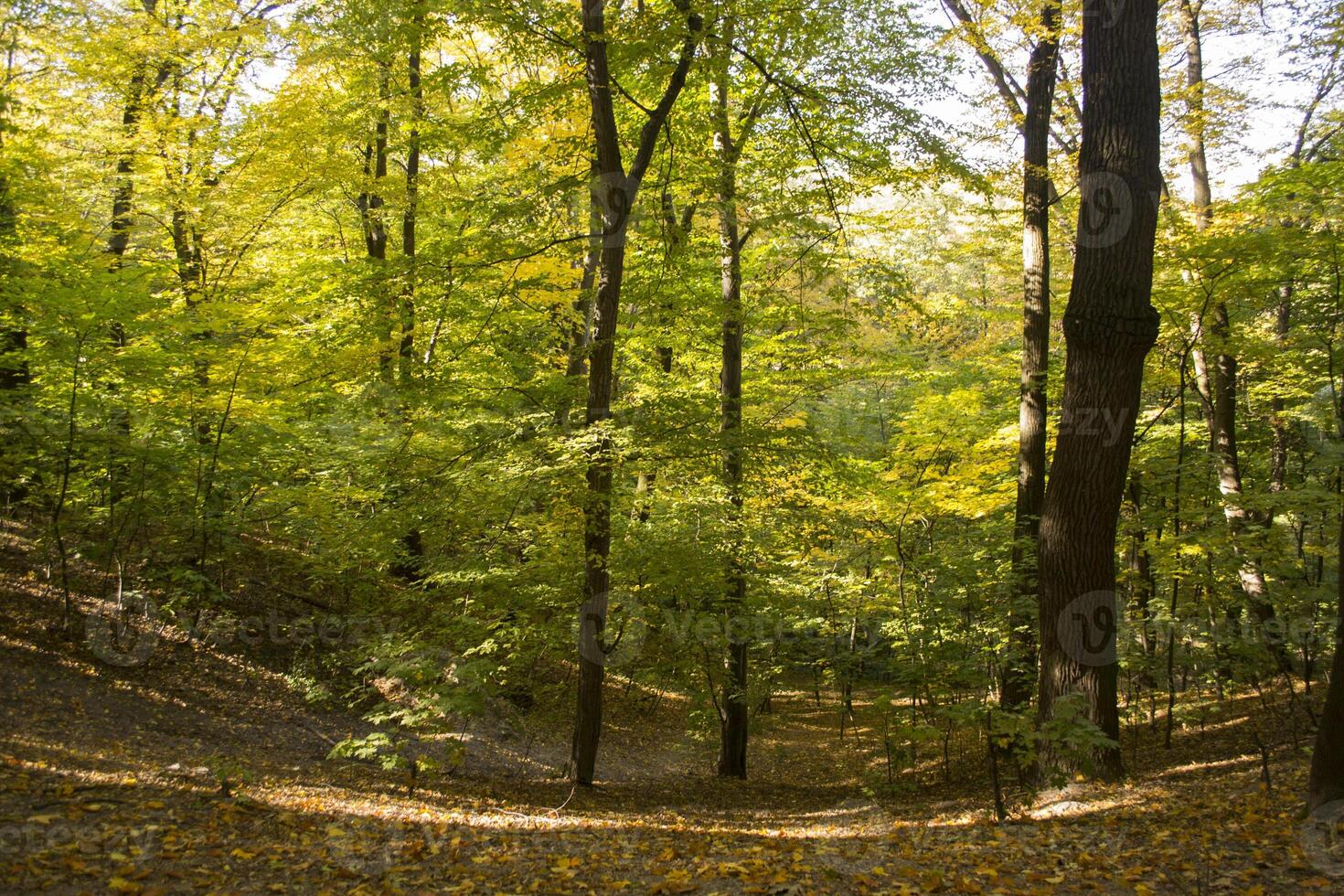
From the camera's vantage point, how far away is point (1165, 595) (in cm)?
1409

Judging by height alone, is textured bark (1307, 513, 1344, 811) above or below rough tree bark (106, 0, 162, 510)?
below

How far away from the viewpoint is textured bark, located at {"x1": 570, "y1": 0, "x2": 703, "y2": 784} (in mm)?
7227

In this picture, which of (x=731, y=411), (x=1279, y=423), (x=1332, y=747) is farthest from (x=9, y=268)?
(x=1279, y=423)

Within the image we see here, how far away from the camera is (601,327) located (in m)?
A: 7.50

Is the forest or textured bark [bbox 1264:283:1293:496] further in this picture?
textured bark [bbox 1264:283:1293:496]

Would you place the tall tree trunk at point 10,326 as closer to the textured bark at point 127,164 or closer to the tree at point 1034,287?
the textured bark at point 127,164

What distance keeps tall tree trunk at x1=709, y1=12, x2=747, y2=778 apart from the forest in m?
0.07

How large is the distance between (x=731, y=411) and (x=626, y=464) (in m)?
2.13

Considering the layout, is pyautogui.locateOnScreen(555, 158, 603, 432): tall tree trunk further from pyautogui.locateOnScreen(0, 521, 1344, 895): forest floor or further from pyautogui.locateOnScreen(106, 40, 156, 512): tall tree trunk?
pyautogui.locateOnScreen(106, 40, 156, 512): tall tree trunk

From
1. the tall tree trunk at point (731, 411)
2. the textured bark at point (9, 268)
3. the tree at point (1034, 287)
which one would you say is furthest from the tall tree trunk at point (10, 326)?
the tree at point (1034, 287)

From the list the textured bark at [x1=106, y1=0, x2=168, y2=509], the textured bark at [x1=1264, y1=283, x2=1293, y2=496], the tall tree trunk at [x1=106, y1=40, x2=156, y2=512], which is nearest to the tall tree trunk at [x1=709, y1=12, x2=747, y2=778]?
the tall tree trunk at [x1=106, y1=40, x2=156, y2=512]

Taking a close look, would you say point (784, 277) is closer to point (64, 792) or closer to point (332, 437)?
point (332, 437)

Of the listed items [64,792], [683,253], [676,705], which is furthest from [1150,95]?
[676,705]

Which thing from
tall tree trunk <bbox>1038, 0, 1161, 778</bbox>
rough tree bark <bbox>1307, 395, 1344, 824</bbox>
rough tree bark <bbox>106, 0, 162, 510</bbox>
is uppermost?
rough tree bark <bbox>106, 0, 162, 510</bbox>
